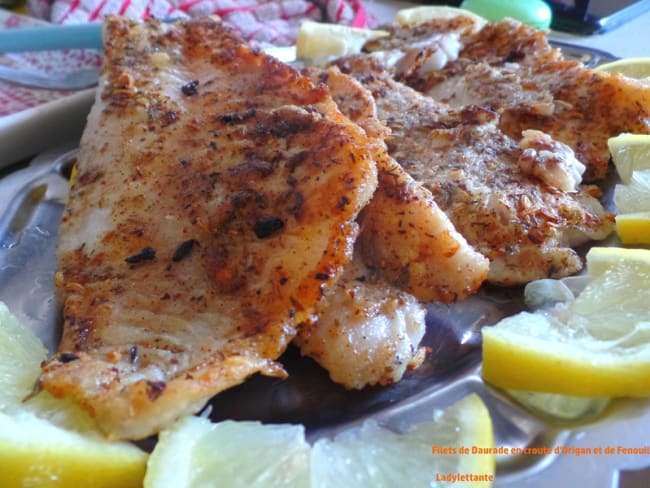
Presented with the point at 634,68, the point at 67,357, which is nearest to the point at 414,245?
the point at 67,357

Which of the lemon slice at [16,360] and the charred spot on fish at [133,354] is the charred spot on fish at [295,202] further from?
the lemon slice at [16,360]

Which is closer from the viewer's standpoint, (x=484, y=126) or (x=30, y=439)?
(x=30, y=439)

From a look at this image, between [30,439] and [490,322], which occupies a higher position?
[30,439]

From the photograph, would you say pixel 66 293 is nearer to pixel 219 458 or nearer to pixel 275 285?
pixel 275 285

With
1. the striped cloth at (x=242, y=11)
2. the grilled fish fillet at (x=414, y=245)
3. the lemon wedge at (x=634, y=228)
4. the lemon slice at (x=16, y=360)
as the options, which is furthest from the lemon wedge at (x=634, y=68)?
the lemon slice at (x=16, y=360)

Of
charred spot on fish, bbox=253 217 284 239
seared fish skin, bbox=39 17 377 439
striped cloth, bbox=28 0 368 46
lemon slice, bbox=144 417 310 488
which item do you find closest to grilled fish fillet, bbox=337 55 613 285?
seared fish skin, bbox=39 17 377 439

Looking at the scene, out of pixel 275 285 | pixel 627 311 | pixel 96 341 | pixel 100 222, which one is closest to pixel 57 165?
pixel 100 222
